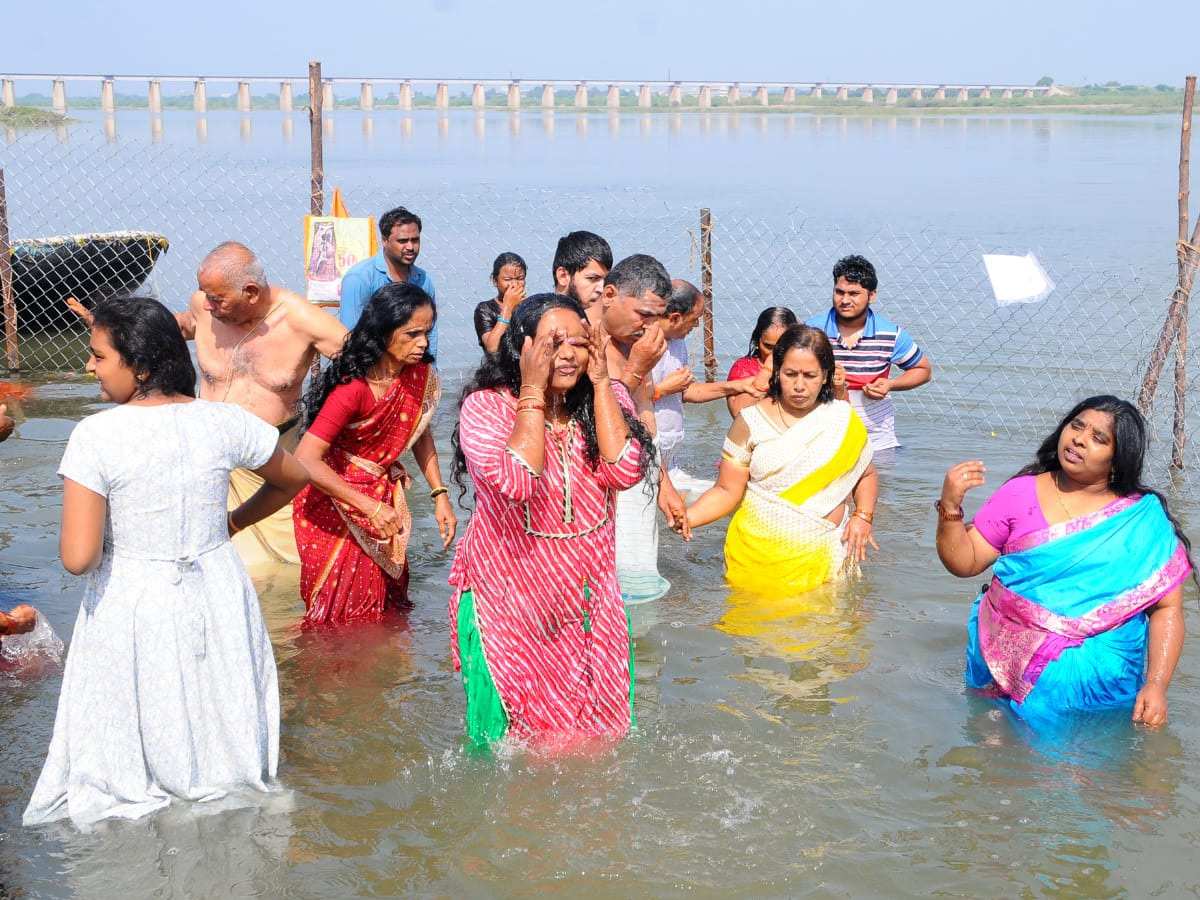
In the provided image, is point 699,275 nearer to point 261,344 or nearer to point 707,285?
point 707,285

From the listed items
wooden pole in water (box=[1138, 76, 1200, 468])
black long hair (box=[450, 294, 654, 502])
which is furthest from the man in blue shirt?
wooden pole in water (box=[1138, 76, 1200, 468])

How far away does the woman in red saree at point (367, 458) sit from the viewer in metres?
4.88

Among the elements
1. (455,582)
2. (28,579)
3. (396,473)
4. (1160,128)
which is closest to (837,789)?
(455,582)

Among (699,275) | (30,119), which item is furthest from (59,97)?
(699,275)

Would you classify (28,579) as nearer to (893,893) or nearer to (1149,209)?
(893,893)

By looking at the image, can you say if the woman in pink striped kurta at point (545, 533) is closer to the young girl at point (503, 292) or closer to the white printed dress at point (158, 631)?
the white printed dress at point (158, 631)

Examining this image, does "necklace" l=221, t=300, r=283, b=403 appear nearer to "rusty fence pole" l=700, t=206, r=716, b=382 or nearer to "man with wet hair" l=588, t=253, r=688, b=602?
"man with wet hair" l=588, t=253, r=688, b=602

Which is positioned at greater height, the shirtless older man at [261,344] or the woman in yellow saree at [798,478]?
the shirtless older man at [261,344]

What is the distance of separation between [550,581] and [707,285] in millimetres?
6844

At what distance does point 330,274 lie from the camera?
9422mm

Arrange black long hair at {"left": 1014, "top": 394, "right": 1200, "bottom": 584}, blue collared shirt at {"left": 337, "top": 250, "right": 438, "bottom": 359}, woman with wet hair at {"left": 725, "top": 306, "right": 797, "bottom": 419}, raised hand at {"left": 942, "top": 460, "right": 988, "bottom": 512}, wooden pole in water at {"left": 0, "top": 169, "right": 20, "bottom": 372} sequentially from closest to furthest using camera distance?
raised hand at {"left": 942, "top": 460, "right": 988, "bottom": 512}
black long hair at {"left": 1014, "top": 394, "right": 1200, "bottom": 584}
woman with wet hair at {"left": 725, "top": 306, "right": 797, "bottom": 419}
blue collared shirt at {"left": 337, "top": 250, "right": 438, "bottom": 359}
wooden pole in water at {"left": 0, "top": 169, "right": 20, "bottom": 372}

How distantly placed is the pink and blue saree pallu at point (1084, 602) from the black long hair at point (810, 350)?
1288mm

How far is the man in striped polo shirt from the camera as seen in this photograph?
287 inches

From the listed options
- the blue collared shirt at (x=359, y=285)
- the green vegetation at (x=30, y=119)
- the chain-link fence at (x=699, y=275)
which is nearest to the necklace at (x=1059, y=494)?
the blue collared shirt at (x=359, y=285)
